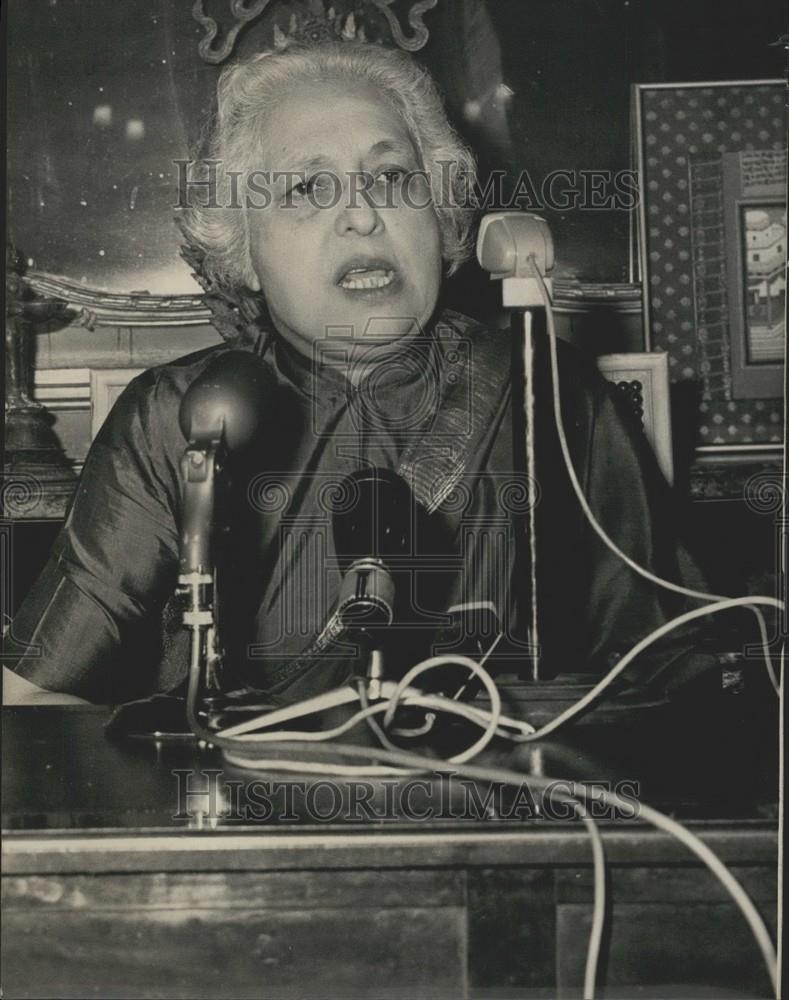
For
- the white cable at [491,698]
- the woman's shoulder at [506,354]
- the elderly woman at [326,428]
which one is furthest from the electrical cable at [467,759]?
the woman's shoulder at [506,354]

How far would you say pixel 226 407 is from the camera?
0.90 metres

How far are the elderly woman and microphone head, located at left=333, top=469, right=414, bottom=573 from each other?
0.38 metres

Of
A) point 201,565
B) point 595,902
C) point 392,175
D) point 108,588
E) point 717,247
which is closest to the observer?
point 595,902

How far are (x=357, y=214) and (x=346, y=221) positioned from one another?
16mm

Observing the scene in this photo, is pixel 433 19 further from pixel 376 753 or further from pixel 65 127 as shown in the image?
pixel 376 753

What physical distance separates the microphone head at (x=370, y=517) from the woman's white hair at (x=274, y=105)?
2.03 ft

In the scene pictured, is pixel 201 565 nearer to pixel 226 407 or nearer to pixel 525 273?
Answer: pixel 226 407

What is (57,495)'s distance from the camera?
1479 millimetres

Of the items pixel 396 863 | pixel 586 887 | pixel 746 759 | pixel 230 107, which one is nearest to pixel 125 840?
pixel 396 863

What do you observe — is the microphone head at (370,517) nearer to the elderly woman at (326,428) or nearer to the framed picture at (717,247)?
→ the elderly woman at (326,428)

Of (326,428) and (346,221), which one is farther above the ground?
(346,221)

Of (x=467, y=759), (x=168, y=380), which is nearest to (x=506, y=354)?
A: (x=168, y=380)

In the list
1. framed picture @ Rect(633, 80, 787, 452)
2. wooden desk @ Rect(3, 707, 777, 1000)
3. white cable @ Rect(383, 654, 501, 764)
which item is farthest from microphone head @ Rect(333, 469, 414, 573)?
framed picture @ Rect(633, 80, 787, 452)

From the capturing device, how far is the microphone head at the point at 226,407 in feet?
2.93
